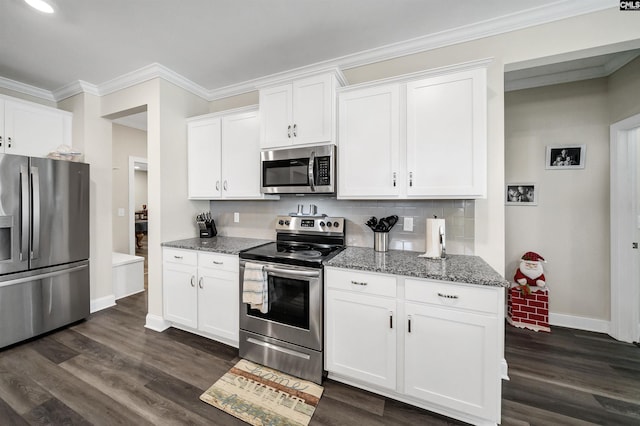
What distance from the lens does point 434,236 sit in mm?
1993

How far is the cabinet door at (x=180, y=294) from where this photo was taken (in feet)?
8.28

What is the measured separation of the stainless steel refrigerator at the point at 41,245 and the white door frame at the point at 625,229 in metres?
5.75

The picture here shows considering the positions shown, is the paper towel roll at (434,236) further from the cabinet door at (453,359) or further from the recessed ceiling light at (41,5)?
the recessed ceiling light at (41,5)

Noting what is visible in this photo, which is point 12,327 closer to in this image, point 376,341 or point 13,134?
point 13,134

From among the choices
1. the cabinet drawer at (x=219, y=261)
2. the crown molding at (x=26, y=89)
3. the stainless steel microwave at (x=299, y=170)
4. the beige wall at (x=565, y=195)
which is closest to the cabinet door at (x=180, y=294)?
the cabinet drawer at (x=219, y=261)

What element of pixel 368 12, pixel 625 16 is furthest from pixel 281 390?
pixel 625 16

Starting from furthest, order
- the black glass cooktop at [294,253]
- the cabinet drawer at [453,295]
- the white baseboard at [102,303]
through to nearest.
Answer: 1. the white baseboard at [102,303]
2. the black glass cooktop at [294,253]
3. the cabinet drawer at [453,295]

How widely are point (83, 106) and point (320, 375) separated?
161 inches

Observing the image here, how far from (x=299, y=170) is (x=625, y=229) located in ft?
10.7

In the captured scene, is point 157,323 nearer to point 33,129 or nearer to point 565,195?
point 33,129

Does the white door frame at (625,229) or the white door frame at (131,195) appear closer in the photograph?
the white door frame at (625,229)

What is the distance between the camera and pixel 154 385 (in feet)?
6.21

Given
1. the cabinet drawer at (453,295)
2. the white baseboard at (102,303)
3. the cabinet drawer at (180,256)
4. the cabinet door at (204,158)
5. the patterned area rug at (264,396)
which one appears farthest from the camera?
the white baseboard at (102,303)

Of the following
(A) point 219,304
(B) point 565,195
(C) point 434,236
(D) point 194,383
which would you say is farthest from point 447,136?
(D) point 194,383
